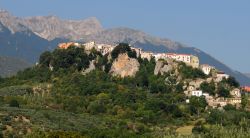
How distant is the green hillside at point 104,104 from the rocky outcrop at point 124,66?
1076mm

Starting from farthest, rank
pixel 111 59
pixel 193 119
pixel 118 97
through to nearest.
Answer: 1. pixel 111 59
2. pixel 118 97
3. pixel 193 119

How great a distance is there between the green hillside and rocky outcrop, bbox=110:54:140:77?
1.08m

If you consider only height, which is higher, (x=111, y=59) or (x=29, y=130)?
(x=111, y=59)

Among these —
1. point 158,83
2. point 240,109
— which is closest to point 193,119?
point 240,109

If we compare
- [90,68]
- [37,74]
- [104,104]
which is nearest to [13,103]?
[104,104]

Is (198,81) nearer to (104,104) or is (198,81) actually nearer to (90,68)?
(90,68)

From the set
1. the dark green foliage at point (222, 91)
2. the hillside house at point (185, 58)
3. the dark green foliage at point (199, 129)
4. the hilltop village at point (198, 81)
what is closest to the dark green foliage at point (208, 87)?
the hilltop village at point (198, 81)

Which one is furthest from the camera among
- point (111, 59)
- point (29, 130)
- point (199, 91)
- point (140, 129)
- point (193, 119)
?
point (111, 59)

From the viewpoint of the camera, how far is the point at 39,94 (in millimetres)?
101562

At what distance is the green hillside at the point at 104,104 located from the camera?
7681 centimetres

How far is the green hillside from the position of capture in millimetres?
76812

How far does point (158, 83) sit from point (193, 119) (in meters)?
16.8

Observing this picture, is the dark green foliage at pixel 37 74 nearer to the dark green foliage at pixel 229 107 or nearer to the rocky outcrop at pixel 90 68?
the rocky outcrop at pixel 90 68

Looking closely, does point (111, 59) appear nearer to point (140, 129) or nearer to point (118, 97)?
point (118, 97)
